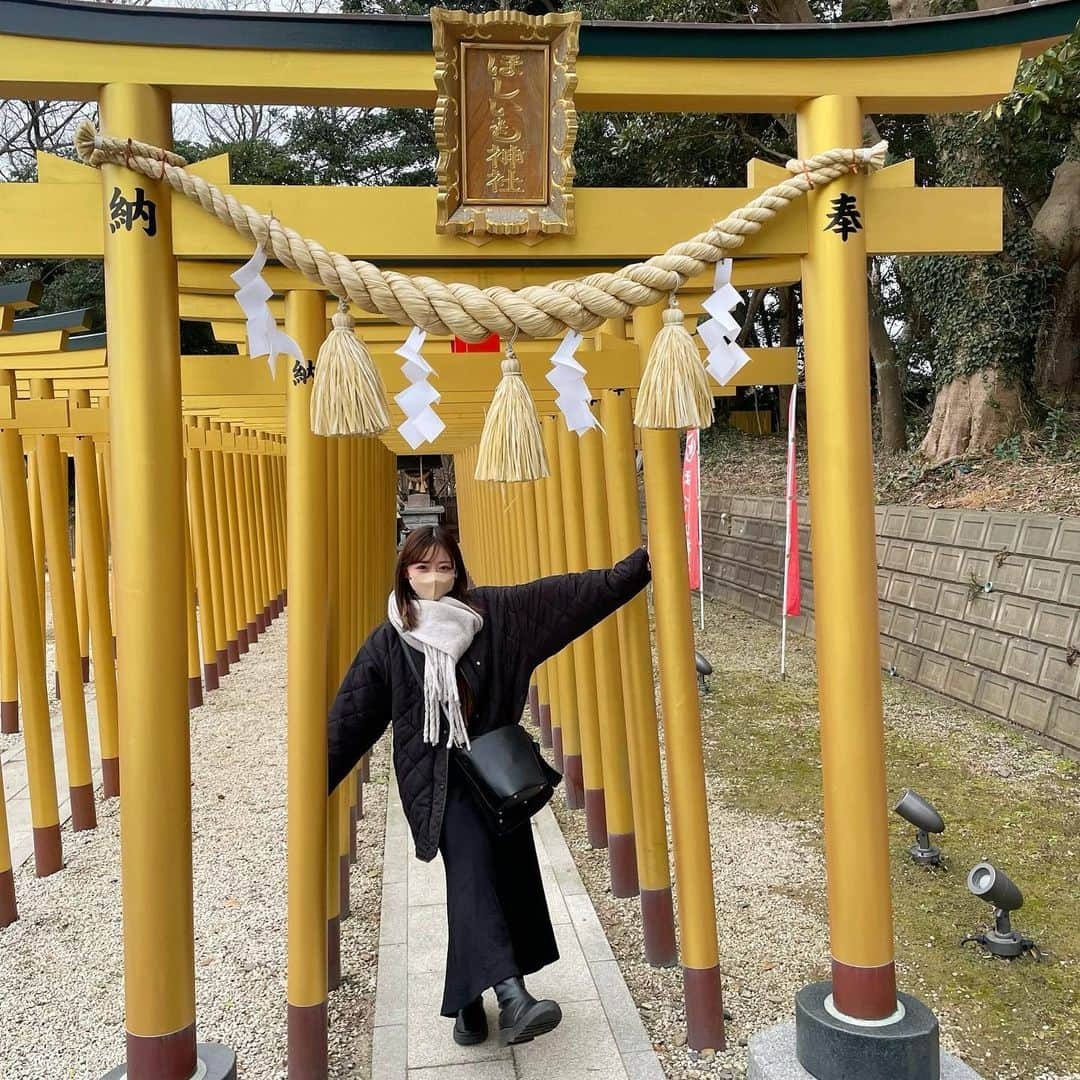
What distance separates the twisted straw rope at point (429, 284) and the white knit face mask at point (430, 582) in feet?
2.45

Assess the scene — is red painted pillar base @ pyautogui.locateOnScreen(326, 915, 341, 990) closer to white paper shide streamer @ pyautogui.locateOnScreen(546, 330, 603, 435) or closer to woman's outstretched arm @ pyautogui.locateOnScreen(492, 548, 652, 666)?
woman's outstretched arm @ pyautogui.locateOnScreen(492, 548, 652, 666)

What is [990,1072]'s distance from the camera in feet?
8.95

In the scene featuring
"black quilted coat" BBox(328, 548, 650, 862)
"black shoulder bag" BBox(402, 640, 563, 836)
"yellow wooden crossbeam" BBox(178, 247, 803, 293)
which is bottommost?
"black shoulder bag" BBox(402, 640, 563, 836)

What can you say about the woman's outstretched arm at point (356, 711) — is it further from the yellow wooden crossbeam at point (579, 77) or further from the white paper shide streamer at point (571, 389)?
the yellow wooden crossbeam at point (579, 77)

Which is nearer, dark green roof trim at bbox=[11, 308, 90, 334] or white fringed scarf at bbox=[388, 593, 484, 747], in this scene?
white fringed scarf at bbox=[388, 593, 484, 747]

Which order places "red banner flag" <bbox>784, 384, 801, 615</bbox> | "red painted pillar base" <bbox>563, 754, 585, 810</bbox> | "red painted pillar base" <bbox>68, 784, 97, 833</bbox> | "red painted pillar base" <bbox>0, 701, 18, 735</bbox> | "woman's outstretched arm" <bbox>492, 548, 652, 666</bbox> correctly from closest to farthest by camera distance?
"woman's outstretched arm" <bbox>492, 548, 652, 666</bbox>
"red painted pillar base" <bbox>68, 784, 97, 833</bbox>
"red painted pillar base" <bbox>563, 754, 585, 810</bbox>
"red painted pillar base" <bbox>0, 701, 18, 735</bbox>
"red banner flag" <bbox>784, 384, 801, 615</bbox>

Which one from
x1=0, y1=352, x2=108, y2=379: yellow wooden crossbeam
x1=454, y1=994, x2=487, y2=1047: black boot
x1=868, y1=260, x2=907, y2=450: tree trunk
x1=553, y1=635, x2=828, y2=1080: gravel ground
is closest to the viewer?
x1=454, y1=994, x2=487, y2=1047: black boot

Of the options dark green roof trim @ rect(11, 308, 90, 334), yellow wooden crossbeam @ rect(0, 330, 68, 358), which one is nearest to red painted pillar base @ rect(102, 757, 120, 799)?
yellow wooden crossbeam @ rect(0, 330, 68, 358)

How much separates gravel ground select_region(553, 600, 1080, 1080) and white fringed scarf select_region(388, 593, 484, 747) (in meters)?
1.38

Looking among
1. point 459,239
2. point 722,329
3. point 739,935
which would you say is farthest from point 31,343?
point 739,935

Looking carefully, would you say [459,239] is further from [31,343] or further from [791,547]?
[791,547]

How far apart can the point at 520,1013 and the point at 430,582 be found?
4.25 feet

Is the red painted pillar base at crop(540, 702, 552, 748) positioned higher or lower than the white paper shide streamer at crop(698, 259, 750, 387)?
lower

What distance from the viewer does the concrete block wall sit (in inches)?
228
